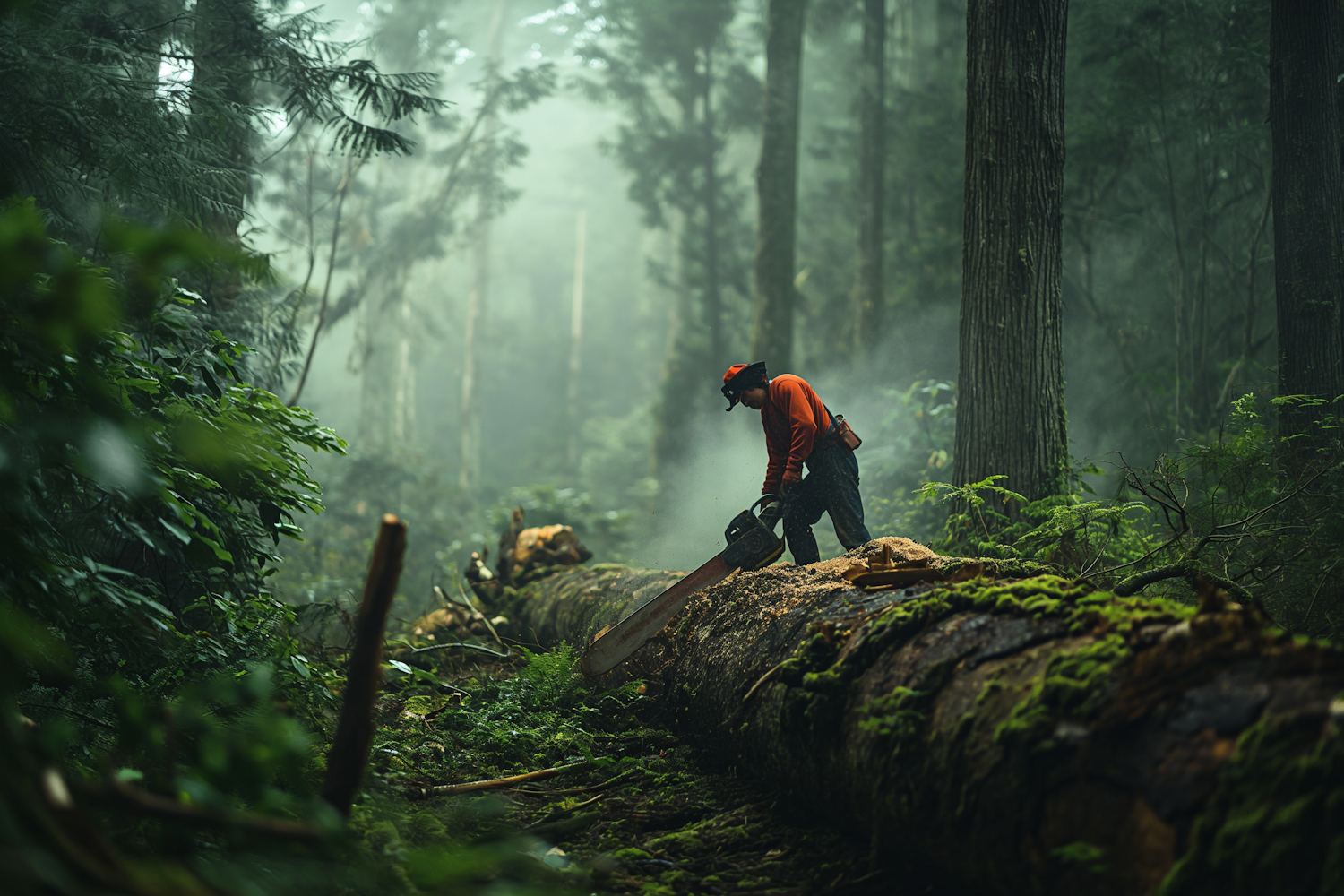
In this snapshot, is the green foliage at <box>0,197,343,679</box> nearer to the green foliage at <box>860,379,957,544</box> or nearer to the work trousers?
the work trousers

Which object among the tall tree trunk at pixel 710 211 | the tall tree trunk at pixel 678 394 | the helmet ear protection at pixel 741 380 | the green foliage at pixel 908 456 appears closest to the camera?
the helmet ear protection at pixel 741 380

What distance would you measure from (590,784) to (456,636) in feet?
12.2

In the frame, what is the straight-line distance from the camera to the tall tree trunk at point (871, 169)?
16078 mm

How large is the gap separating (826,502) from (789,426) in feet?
2.12

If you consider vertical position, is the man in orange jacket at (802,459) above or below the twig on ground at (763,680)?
above

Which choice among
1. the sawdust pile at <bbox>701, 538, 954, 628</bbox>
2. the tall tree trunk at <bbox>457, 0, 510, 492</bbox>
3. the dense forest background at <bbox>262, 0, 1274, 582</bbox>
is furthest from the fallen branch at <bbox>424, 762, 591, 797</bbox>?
the tall tree trunk at <bbox>457, 0, 510, 492</bbox>

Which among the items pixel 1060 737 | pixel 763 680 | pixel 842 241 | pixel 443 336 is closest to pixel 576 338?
pixel 443 336

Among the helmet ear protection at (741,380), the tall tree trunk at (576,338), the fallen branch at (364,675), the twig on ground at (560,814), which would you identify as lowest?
the twig on ground at (560,814)

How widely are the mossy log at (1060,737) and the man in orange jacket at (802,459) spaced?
2.30 m

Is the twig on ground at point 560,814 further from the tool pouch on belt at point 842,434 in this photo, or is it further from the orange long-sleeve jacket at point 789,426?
the tool pouch on belt at point 842,434

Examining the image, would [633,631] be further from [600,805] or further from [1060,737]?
[1060,737]

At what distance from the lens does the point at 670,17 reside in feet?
64.4

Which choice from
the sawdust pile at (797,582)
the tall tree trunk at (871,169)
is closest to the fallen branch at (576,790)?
the sawdust pile at (797,582)

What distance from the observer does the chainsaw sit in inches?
170
